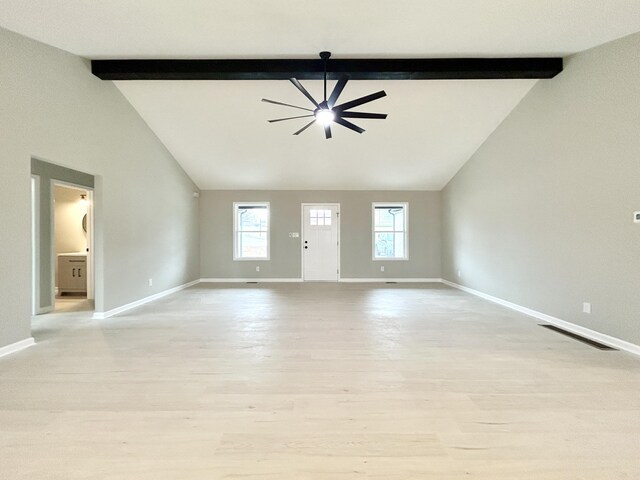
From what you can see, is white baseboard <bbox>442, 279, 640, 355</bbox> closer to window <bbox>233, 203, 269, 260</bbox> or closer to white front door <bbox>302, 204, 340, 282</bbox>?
white front door <bbox>302, 204, 340, 282</bbox>

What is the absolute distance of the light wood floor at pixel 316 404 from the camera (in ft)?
5.22

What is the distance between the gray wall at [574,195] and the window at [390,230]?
2.65 m

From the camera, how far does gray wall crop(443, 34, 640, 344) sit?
3236mm

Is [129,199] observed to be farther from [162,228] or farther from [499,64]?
[499,64]

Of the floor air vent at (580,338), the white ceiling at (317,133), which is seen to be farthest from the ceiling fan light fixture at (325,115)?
the floor air vent at (580,338)

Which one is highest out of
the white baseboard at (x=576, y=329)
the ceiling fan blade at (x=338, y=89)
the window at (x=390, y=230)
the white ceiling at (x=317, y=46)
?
the white ceiling at (x=317, y=46)

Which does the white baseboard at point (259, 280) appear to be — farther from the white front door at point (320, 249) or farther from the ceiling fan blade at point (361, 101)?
the ceiling fan blade at point (361, 101)

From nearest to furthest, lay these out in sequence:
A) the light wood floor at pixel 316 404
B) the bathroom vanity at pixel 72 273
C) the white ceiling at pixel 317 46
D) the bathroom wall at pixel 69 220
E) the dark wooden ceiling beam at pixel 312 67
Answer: the light wood floor at pixel 316 404
the white ceiling at pixel 317 46
the dark wooden ceiling beam at pixel 312 67
the bathroom vanity at pixel 72 273
the bathroom wall at pixel 69 220

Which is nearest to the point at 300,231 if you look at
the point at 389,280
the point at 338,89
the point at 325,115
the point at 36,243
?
the point at 389,280

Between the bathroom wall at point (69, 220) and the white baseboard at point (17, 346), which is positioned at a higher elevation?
the bathroom wall at point (69, 220)

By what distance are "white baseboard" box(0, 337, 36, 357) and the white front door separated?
5544 millimetres

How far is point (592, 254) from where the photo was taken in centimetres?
361

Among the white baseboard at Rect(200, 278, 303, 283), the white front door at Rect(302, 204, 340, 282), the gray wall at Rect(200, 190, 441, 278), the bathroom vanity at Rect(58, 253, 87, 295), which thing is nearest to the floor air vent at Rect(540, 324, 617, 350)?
the gray wall at Rect(200, 190, 441, 278)

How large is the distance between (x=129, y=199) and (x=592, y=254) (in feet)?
20.5
